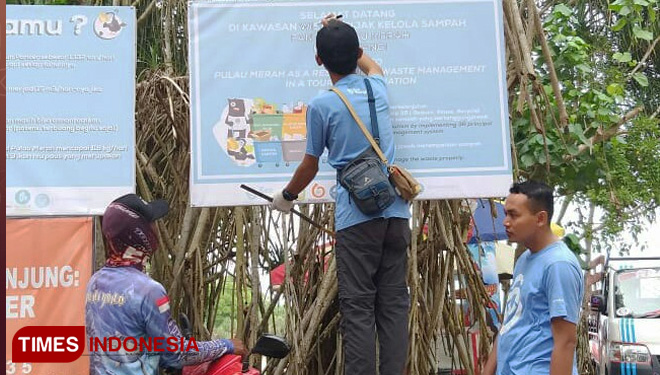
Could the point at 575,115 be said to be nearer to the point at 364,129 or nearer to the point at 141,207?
the point at 364,129

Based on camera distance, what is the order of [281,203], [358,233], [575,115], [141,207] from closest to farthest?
[141,207] → [358,233] → [281,203] → [575,115]

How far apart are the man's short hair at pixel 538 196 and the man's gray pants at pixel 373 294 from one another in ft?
2.03

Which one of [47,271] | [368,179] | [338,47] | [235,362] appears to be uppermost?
[338,47]

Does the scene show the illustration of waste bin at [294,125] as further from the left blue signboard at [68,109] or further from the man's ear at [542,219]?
the man's ear at [542,219]

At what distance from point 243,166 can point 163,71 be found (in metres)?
1.86

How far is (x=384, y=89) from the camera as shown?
14.0ft

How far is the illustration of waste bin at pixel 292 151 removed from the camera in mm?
4582

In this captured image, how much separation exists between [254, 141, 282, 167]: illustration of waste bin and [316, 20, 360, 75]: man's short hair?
1.88ft

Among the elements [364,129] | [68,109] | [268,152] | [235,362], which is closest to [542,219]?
[364,129]

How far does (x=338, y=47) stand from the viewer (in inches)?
163

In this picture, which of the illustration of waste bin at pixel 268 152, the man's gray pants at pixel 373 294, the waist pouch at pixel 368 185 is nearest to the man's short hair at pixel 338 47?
the waist pouch at pixel 368 185

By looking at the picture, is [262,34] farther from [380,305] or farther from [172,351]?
[172,351]

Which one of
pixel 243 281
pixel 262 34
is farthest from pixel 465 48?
pixel 243 281

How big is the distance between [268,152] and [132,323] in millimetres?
1362
